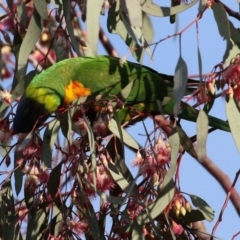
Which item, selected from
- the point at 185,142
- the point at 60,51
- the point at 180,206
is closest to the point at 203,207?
the point at 180,206

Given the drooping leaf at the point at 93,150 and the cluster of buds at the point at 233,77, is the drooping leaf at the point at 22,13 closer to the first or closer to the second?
the drooping leaf at the point at 93,150

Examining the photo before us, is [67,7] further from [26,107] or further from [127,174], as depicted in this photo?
[127,174]

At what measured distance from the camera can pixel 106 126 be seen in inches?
70.2

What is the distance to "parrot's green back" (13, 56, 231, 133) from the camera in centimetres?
214

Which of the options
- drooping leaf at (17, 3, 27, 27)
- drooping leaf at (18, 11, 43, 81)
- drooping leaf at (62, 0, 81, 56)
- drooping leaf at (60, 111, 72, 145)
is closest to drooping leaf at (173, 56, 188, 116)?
drooping leaf at (60, 111, 72, 145)

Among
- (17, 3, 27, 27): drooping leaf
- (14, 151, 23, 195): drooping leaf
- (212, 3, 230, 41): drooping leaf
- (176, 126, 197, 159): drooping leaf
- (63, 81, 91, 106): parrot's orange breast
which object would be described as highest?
(17, 3, 27, 27): drooping leaf

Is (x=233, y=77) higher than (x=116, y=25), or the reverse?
(x=116, y=25)

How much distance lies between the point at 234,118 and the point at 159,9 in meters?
0.34

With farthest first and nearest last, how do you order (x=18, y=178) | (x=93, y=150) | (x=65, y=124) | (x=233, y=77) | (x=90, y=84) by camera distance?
(x=90, y=84) < (x=18, y=178) < (x=65, y=124) < (x=93, y=150) < (x=233, y=77)

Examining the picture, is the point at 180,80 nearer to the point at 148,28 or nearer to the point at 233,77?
the point at 233,77

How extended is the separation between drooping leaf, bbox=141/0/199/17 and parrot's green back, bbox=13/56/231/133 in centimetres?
33

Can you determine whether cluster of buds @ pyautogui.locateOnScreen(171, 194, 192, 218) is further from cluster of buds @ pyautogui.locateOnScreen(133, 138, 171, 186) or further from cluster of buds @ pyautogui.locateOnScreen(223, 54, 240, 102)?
cluster of buds @ pyautogui.locateOnScreen(223, 54, 240, 102)

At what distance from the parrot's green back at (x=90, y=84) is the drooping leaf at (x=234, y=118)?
1.39 ft

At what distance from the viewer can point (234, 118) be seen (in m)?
1.71
